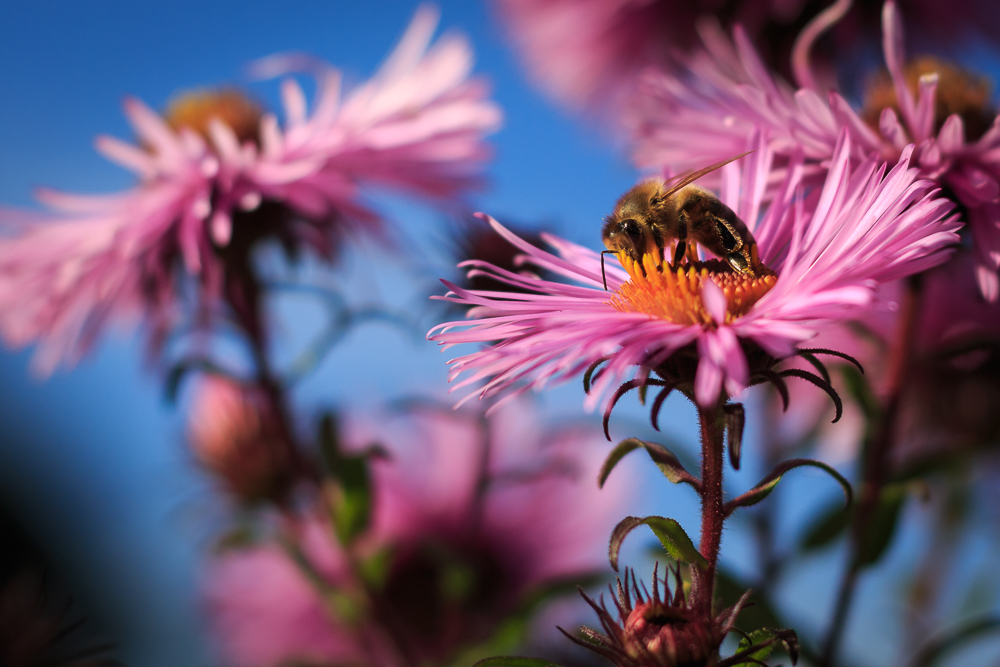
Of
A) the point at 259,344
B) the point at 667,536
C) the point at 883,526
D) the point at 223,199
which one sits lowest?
the point at 883,526

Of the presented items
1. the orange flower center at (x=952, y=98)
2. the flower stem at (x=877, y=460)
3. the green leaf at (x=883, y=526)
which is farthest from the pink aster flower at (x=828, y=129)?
the green leaf at (x=883, y=526)

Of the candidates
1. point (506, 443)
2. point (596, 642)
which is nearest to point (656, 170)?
point (596, 642)

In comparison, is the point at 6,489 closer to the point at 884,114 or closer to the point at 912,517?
the point at 912,517

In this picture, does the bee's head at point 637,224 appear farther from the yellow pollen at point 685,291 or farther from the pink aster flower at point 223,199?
the pink aster flower at point 223,199

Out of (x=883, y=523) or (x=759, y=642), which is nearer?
(x=759, y=642)

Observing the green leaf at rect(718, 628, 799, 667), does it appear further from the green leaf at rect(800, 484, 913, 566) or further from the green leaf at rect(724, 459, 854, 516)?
the green leaf at rect(800, 484, 913, 566)

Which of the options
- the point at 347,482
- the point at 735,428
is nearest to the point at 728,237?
the point at 735,428

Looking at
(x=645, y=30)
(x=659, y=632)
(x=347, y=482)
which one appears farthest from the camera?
(x=645, y=30)

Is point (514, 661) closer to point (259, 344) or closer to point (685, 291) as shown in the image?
point (685, 291)
